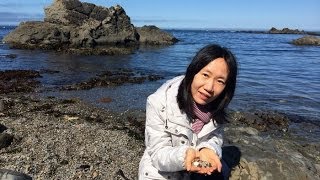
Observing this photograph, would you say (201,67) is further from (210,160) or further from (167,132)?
(210,160)

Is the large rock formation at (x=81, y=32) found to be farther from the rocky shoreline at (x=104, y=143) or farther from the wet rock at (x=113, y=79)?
the rocky shoreline at (x=104, y=143)

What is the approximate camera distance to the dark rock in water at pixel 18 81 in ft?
63.3

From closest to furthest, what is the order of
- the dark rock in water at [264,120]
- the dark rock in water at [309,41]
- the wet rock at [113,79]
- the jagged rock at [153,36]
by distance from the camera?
the dark rock in water at [264,120], the wet rock at [113,79], the jagged rock at [153,36], the dark rock in water at [309,41]

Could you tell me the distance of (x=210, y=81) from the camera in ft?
14.2

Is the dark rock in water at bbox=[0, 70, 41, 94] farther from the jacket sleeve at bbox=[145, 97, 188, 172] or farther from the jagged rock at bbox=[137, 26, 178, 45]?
the jagged rock at bbox=[137, 26, 178, 45]

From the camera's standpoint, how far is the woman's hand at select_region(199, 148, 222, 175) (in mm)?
3937

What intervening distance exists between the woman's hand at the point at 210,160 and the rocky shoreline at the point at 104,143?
306 centimetres

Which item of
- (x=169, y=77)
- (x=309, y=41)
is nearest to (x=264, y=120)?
(x=169, y=77)

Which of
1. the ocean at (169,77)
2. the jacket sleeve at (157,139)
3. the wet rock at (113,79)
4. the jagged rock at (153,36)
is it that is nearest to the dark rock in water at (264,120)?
the ocean at (169,77)

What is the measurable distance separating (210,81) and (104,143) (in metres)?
7.12

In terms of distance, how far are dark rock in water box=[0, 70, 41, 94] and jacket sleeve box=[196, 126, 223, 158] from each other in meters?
15.9

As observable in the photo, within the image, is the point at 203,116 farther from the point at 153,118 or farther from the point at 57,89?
the point at 57,89

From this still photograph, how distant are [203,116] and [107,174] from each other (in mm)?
4935

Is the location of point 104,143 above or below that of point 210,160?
below
